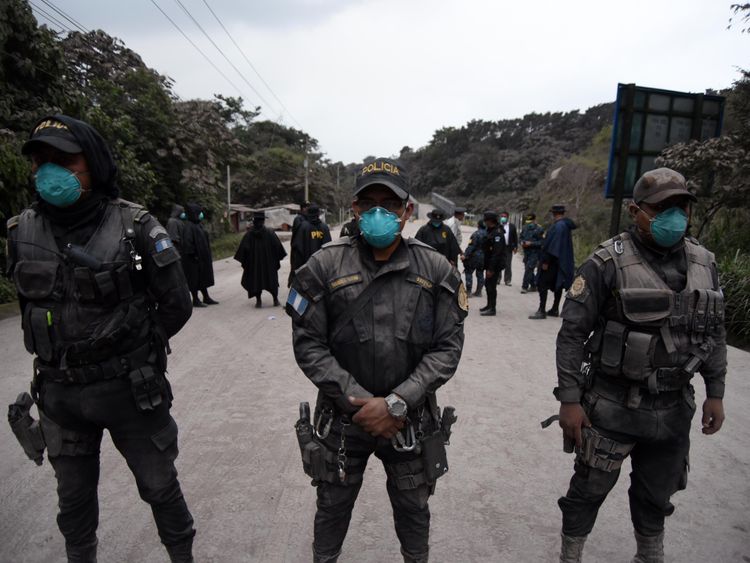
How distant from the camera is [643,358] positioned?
6.96 ft

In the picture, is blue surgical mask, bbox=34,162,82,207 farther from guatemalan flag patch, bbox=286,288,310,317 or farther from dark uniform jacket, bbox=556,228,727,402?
dark uniform jacket, bbox=556,228,727,402

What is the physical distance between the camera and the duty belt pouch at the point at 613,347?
7.15ft

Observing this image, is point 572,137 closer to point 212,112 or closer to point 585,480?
point 212,112

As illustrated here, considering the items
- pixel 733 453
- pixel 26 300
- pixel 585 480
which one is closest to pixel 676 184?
pixel 585 480

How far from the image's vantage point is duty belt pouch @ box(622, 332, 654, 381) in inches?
83.4

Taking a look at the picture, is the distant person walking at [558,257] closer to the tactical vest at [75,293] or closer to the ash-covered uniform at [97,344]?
the ash-covered uniform at [97,344]

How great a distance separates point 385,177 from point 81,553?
2195mm

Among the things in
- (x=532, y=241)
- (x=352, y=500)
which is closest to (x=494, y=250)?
(x=532, y=241)

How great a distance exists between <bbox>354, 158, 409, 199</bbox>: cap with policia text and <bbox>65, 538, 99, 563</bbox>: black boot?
2032 mm

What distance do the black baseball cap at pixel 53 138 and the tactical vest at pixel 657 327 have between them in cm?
245

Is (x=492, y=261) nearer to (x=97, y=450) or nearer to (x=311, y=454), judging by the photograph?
(x=311, y=454)

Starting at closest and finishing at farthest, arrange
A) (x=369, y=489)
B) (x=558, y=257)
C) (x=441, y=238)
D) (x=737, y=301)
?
(x=369, y=489) < (x=737, y=301) < (x=558, y=257) < (x=441, y=238)

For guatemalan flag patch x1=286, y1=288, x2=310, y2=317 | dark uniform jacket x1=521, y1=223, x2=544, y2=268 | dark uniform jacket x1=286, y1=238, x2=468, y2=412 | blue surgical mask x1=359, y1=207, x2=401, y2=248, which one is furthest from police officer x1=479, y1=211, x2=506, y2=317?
guatemalan flag patch x1=286, y1=288, x2=310, y2=317

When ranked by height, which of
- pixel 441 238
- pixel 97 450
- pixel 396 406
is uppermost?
pixel 441 238
